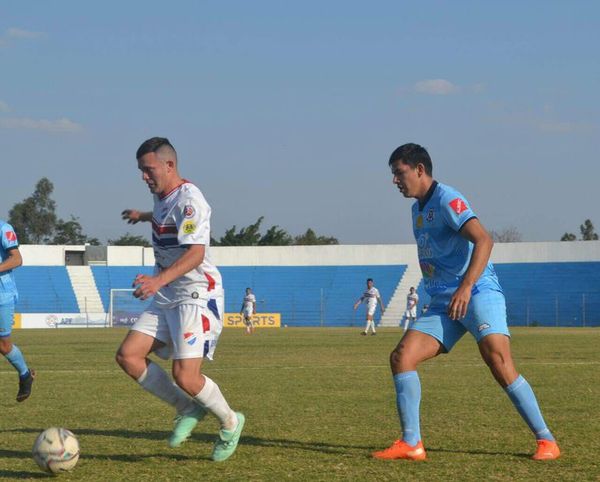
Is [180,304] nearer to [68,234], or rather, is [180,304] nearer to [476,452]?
[476,452]

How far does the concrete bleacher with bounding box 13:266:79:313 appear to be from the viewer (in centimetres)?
6656

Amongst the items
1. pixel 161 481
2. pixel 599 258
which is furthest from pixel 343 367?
pixel 599 258

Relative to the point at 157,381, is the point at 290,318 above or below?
below

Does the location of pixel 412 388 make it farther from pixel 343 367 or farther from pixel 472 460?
pixel 343 367

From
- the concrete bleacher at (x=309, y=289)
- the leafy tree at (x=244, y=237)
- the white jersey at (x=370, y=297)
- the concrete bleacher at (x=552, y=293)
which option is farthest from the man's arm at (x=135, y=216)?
the leafy tree at (x=244, y=237)

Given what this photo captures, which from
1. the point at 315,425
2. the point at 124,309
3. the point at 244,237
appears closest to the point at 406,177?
the point at 315,425

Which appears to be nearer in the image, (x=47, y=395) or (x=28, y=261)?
(x=47, y=395)

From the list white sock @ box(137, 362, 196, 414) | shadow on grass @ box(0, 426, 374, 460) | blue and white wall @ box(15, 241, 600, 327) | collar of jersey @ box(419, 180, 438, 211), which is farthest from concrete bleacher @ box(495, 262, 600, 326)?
white sock @ box(137, 362, 196, 414)

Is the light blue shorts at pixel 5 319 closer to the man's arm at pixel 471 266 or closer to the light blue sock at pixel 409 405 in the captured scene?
the light blue sock at pixel 409 405

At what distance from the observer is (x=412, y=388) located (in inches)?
302

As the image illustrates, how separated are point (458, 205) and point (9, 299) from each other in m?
6.76

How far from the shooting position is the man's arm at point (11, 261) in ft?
38.7

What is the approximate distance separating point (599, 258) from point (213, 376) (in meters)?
53.6

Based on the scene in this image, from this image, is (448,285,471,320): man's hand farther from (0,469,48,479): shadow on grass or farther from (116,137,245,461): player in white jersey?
(0,469,48,479): shadow on grass
